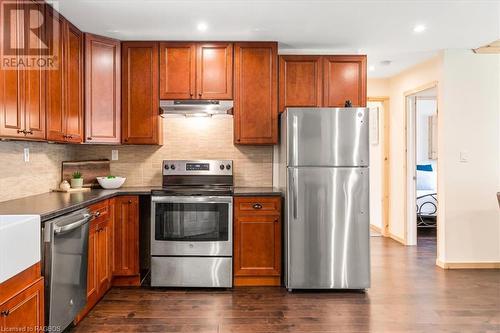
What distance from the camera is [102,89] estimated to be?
135 inches

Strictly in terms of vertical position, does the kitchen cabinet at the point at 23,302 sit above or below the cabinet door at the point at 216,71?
below

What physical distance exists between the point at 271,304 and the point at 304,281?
40 centimetres

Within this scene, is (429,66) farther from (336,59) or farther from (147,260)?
(147,260)

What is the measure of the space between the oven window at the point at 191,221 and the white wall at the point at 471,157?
8.22 feet

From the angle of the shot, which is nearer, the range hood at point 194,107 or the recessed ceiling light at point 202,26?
the recessed ceiling light at point 202,26

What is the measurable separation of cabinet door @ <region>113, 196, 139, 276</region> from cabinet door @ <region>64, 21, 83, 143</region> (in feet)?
2.33

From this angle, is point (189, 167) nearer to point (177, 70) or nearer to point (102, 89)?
point (177, 70)

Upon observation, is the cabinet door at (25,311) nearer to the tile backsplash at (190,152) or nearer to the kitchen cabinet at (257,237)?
the kitchen cabinet at (257,237)

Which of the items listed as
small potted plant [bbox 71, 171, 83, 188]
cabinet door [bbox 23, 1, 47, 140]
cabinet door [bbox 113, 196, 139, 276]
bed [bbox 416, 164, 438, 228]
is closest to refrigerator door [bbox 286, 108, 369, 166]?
cabinet door [bbox 113, 196, 139, 276]

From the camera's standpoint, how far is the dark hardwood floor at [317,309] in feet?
8.43

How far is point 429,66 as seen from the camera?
171 inches

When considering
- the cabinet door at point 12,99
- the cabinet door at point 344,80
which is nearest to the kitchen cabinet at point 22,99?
the cabinet door at point 12,99

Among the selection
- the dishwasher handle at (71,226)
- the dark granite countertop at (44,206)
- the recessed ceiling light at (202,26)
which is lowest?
the dishwasher handle at (71,226)

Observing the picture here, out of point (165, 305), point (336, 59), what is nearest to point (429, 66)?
point (336, 59)
